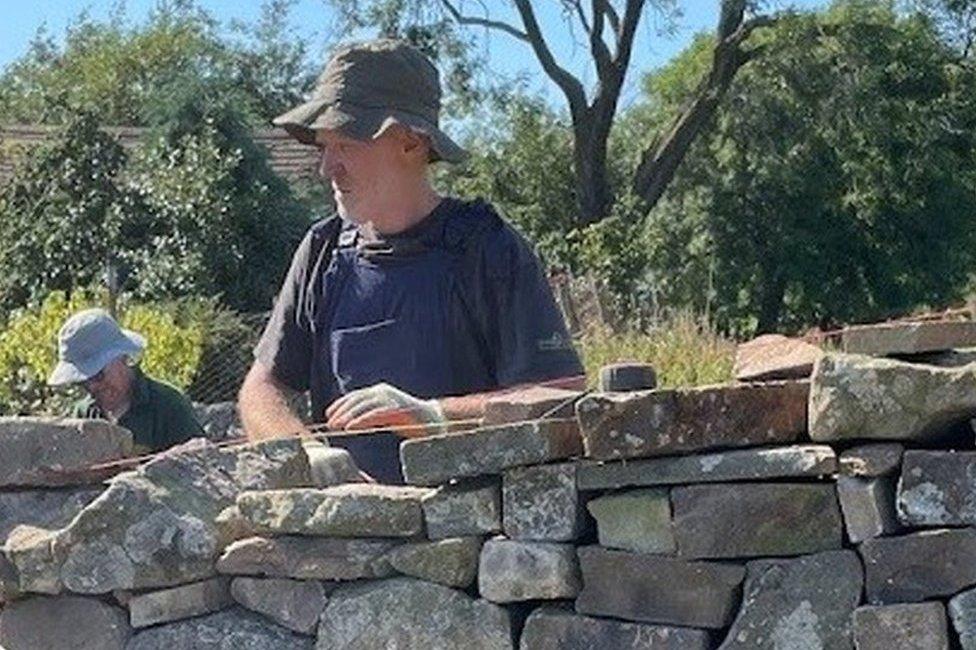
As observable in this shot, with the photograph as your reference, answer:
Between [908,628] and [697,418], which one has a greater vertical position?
[697,418]

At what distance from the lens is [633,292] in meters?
22.4

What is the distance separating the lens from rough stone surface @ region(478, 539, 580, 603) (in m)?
3.07

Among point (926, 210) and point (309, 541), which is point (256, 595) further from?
point (926, 210)

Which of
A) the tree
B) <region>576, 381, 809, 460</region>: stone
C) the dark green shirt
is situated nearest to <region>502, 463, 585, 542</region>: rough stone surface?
<region>576, 381, 809, 460</region>: stone

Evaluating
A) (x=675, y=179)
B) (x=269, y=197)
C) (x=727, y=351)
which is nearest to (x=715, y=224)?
(x=675, y=179)

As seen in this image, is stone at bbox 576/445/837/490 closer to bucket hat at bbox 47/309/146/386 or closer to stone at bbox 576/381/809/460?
stone at bbox 576/381/809/460

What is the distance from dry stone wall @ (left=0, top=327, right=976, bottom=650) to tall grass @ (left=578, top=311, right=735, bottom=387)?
7.56m

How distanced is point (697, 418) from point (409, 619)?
2.00ft

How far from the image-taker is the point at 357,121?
3.96 metres

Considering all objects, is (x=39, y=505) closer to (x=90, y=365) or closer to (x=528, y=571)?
(x=528, y=571)

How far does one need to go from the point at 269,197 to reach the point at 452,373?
14.6m

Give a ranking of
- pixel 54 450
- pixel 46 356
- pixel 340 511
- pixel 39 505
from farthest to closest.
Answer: pixel 46 356
pixel 54 450
pixel 39 505
pixel 340 511

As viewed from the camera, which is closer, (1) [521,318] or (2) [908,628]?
(2) [908,628]

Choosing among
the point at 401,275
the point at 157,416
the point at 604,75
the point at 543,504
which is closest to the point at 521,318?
the point at 401,275
